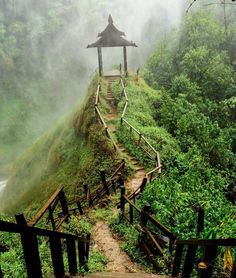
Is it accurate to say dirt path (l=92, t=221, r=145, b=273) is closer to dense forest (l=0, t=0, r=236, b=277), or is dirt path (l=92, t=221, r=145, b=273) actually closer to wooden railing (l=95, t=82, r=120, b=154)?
dense forest (l=0, t=0, r=236, b=277)

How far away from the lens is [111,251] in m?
9.27

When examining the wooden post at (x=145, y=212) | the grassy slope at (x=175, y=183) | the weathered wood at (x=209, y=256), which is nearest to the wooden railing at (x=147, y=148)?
the grassy slope at (x=175, y=183)

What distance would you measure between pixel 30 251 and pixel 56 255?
866mm

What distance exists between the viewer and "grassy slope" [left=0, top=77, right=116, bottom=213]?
17.9 meters

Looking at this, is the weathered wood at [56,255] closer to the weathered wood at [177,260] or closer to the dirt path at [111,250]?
the weathered wood at [177,260]

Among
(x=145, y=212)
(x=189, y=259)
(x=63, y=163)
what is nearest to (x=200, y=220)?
(x=189, y=259)

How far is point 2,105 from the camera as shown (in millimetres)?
56656

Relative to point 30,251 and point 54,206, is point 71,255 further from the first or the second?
point 54,206

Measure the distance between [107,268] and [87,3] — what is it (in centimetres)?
5970

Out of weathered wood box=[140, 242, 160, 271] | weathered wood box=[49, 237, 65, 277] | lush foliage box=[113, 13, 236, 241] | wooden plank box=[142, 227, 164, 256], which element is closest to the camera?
weathered wood box=[49, 237, 65, 277]

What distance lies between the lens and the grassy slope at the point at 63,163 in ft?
58.6

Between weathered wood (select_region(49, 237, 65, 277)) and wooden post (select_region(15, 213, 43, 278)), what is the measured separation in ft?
1.61

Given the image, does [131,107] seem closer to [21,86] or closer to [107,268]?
[107,268]

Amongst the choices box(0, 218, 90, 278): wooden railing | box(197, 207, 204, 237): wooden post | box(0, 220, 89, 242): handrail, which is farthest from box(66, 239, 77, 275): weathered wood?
box(197, 207, 204, 237): wooden post
